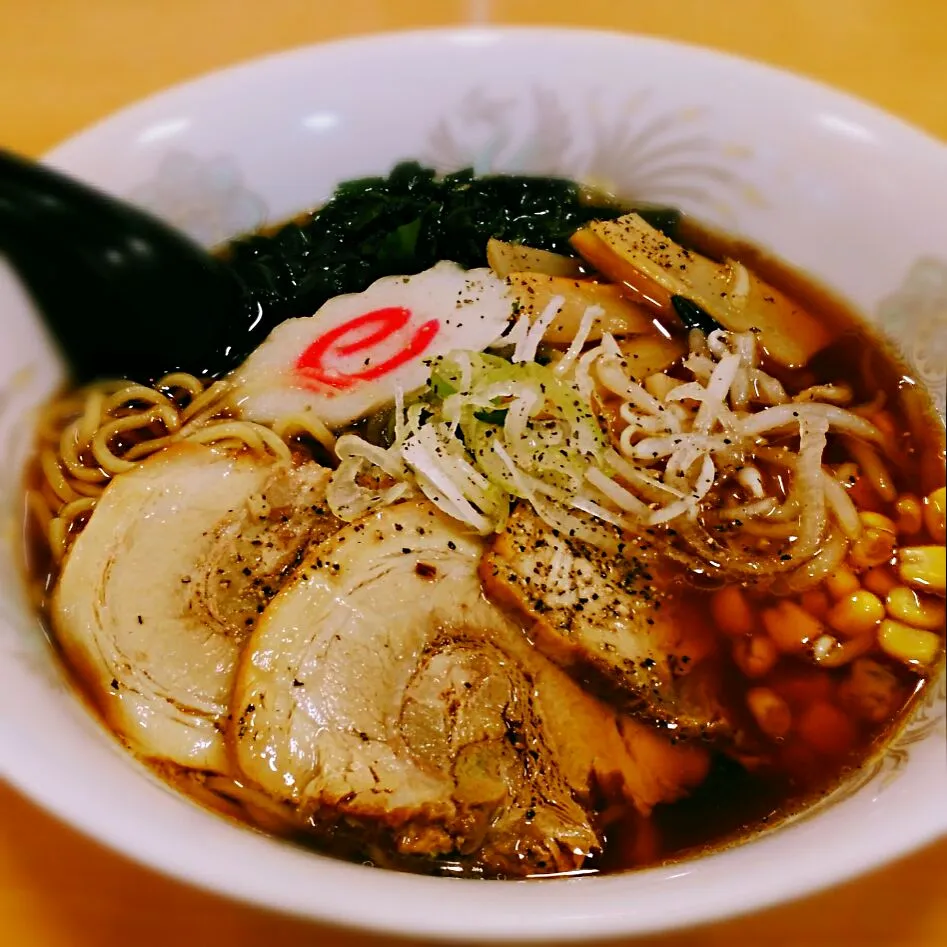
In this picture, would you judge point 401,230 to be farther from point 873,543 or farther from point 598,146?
point 873,543

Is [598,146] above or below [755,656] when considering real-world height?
above

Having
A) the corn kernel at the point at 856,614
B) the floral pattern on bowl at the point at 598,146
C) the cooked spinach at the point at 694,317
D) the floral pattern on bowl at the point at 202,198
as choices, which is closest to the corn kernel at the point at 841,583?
the corn kernel at the point at 856,614

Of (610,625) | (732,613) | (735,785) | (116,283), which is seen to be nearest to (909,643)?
(732,613)

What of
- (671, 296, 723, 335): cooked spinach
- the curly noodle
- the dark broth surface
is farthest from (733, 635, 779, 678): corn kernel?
the curly noodle

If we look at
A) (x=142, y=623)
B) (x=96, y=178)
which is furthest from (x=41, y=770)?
(x=96, y=178)

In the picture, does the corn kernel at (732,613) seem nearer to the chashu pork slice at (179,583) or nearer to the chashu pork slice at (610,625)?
the chashu pork slice at (610,625)

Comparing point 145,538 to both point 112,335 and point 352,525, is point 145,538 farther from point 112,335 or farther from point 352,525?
point 112,335
